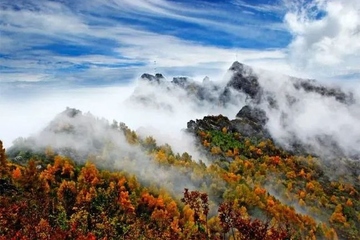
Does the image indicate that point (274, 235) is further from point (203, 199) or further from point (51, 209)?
point (51, 209)

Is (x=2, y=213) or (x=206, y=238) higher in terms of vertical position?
(x=206, y=238)

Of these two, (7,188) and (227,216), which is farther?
(7,188)

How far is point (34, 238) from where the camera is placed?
86.5 ft

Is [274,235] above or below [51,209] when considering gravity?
above

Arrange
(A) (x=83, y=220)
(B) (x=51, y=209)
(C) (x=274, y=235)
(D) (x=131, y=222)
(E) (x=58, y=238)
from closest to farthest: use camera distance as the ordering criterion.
→ (C) (x=274, y=235)
(E) (x=58, y=238)
(A) (x=83, y=220)
(B) (x=51, y=209)
(D) (x=131, y=222)

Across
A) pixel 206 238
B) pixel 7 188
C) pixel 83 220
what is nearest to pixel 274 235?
pixel 206 238

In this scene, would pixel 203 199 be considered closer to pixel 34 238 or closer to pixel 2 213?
pixel 34 238

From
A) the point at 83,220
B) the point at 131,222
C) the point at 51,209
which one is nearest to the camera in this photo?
the point at 83,220

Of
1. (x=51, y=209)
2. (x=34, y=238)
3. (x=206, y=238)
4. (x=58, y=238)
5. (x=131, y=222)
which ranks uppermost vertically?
(x=206, y=238)

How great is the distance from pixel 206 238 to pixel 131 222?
6980 inches

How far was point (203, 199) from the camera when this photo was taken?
60.3ft

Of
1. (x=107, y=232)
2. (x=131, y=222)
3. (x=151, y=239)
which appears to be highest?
(x=107, y=232)

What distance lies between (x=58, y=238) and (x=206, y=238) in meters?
7.44

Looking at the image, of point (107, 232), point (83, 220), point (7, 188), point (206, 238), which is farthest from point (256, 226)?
point (7, 188)
